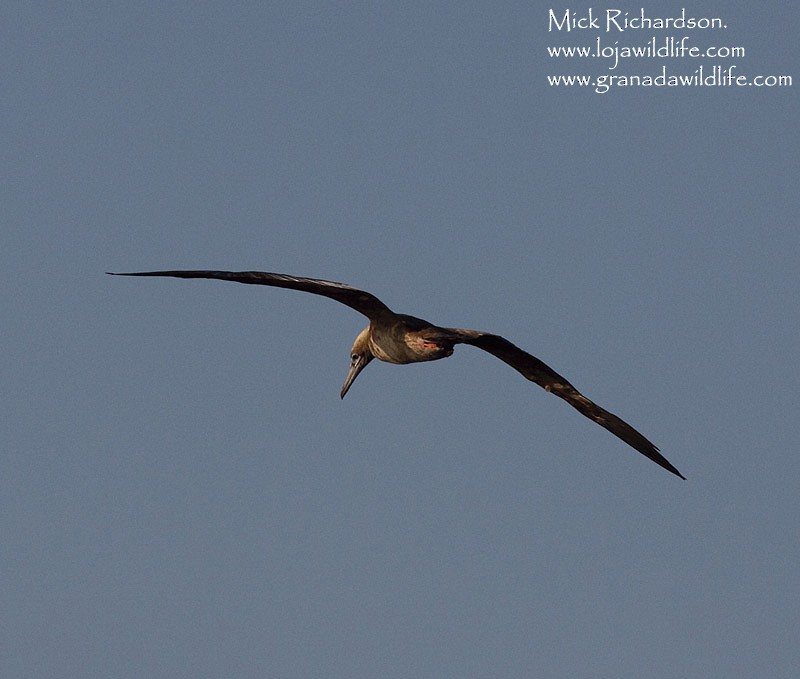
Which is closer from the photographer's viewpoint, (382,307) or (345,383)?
(382,307)

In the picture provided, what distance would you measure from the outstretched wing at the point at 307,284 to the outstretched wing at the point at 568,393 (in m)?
1.46

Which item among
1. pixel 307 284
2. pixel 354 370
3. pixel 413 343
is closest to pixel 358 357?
pixel 354 370

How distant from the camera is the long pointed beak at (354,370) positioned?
69.9ft

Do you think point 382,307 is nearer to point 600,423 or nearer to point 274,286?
point 274,286

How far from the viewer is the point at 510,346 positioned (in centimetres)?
1856

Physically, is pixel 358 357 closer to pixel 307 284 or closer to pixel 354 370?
pixel 354 370

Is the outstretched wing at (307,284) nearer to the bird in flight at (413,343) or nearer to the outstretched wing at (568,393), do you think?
the bird in flight at (413,343)

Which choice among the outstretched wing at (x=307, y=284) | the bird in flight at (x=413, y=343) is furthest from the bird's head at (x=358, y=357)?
the outstretched wing at (x=307, y=284)

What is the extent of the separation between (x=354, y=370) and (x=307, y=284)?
537 cm

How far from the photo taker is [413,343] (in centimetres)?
1822

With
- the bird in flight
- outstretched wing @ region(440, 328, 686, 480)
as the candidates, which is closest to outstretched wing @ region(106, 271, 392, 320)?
the bird in flight

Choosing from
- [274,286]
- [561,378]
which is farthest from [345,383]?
[274,286]

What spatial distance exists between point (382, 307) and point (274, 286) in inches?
100

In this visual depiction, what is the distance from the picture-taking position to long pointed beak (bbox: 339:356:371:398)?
2130 cm
